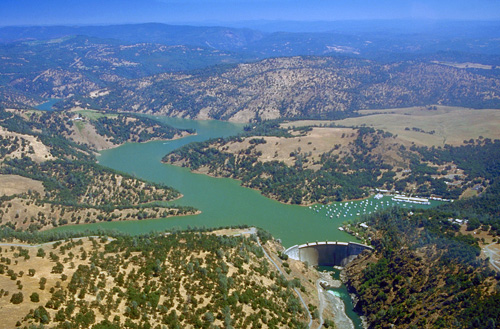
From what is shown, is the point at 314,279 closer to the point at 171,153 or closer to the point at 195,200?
the point at 195,200

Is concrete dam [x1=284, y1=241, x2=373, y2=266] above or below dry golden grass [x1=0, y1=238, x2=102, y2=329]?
below

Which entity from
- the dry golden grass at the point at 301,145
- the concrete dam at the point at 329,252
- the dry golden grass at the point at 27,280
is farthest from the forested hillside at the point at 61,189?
the dry golden grass at the point at 301,145

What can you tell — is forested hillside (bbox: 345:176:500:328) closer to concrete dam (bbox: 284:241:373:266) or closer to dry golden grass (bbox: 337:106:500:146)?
concrete dam (bbox: 284:241:373:266)

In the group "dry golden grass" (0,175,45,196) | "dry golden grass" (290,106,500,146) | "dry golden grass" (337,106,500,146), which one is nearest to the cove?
"dry golden grass" (0,175,45,196)

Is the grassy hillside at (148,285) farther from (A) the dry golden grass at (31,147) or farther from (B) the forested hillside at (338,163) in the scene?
(A) the dry golden grass at (31,147)

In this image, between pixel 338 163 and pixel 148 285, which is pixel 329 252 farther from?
pixel 338 163

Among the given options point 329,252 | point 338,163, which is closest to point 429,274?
point 329,252
